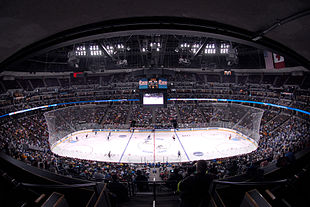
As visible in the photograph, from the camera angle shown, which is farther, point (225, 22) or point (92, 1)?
point (225, 22)

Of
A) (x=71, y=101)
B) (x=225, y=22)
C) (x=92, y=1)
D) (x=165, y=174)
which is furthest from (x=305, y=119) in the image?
(x=71, y=101)

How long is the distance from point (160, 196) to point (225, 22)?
437 cm

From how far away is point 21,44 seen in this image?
2.78m

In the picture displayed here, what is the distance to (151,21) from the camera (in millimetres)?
3031

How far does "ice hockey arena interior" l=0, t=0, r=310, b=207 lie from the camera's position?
7.93ft

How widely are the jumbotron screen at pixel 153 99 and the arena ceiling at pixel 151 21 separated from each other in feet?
80.8

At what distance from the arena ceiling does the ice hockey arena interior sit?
0.8 inches

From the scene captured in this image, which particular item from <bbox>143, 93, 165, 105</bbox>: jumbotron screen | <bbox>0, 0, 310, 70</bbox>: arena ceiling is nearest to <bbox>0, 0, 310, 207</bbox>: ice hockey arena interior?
<bbox>0, 0, 310, 70</bbox>: arena ceiling

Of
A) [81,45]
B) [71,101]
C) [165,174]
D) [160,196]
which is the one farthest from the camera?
[71,101]

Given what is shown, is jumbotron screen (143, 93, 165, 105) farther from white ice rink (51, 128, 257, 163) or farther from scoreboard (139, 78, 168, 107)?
white ice rink (51, 128, 257, 163)

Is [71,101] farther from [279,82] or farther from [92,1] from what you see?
Result: [279,82]

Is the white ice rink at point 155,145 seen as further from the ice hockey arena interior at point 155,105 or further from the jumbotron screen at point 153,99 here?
the jumbotron screen at point 153,99

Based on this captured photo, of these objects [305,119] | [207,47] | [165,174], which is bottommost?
[165,174]

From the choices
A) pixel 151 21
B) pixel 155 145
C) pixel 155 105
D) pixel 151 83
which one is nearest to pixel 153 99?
pixel 155 105
